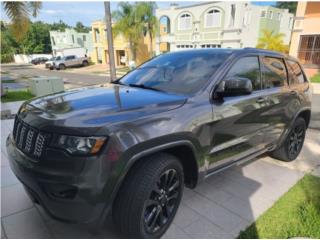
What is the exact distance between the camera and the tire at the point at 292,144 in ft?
12.6

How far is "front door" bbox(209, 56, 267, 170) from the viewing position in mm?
2508

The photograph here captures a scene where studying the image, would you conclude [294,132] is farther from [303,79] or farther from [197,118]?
[197,118]

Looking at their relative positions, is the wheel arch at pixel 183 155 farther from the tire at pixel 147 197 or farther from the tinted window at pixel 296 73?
the tinted window at pixel 296 73

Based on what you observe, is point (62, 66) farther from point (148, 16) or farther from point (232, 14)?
point (232, 14)

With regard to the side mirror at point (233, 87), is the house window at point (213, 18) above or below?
above

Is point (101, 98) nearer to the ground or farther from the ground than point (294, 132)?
farther from the ground

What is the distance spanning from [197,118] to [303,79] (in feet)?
8.92

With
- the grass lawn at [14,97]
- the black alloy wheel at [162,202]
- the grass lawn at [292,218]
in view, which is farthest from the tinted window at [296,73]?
the grass lawn at [14,97]

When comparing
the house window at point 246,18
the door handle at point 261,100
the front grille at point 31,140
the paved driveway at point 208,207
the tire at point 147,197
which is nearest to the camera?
the front grille at point 31,140

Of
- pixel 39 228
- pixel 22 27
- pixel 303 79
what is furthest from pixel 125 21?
pixel 39 228

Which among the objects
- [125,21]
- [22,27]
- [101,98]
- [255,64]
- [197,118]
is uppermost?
[125,21]

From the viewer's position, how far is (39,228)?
2369mm

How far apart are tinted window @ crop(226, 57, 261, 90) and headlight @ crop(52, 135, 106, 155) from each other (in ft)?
5.22

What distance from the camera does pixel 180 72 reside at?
284 centimetres
